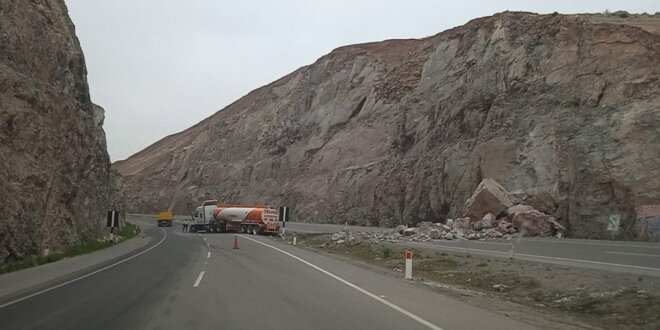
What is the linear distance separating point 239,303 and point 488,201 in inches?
1168

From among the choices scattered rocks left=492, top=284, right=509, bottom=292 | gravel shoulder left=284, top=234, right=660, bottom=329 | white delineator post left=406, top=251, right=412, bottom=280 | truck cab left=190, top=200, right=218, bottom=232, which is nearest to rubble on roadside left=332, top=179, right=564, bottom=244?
gravel shoulder left=284, top=234, right=660, bottom=329

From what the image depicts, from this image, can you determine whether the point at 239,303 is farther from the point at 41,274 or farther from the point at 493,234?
the point at 493,234

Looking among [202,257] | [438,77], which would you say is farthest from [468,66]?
[202,257]

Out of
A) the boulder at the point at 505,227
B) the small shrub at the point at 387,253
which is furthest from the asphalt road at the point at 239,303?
the boulder at the point at 505,227

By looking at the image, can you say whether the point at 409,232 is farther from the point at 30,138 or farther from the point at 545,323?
the point at 545,323

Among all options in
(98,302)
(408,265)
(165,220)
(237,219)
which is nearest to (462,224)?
(408,265)

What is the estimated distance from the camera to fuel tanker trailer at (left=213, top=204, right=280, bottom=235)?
53.9 metres

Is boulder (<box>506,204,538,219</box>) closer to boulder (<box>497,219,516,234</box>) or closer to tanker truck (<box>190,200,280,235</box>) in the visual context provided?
boulder (<box>497,219,516,234</box>)

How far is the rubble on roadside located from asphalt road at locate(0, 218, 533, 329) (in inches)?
711

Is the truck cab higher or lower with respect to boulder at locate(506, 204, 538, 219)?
lower

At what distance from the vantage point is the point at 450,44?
201 feet

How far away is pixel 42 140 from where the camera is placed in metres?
25.4

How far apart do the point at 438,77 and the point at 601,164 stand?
26835 mm

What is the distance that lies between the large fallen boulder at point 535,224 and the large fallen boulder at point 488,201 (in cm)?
229
